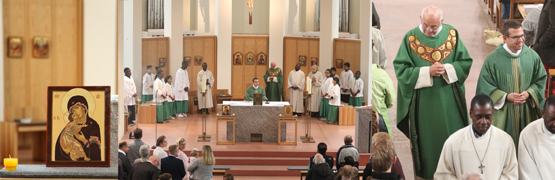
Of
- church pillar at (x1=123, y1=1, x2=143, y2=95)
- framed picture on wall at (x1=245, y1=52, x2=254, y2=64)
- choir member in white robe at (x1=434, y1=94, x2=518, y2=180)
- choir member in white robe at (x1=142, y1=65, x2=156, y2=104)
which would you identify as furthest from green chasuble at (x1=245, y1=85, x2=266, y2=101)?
choir member in white robe at (x1=434, y1=94, x2=518, y2=180)

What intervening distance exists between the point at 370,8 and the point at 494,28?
1407 mm

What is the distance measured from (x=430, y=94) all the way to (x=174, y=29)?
3192 mm

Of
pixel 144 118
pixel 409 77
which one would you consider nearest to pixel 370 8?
pixel 409 77

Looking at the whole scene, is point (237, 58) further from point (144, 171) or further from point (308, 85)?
point (144, 171)

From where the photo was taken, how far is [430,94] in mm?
4812

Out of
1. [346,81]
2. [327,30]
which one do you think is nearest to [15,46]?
[327,30]

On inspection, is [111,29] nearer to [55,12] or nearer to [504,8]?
[55,12]

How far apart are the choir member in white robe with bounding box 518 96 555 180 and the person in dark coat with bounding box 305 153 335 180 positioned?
2.31m

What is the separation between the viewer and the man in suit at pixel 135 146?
592 centimetres

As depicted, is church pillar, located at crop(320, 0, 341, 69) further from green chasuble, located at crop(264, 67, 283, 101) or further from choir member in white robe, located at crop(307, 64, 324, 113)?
green chasuble, located at crop(264, 67, 283, 101)

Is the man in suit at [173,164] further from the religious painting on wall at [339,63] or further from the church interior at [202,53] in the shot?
the religious painting on wall at [339,63]

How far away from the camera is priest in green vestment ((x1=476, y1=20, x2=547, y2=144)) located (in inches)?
186

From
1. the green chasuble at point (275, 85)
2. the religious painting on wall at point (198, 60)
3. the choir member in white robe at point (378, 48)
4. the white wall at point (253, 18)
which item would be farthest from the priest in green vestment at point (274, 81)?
the choir member in white robe at point (378, 48)

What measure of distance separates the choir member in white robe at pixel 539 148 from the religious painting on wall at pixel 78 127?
4208 mm
